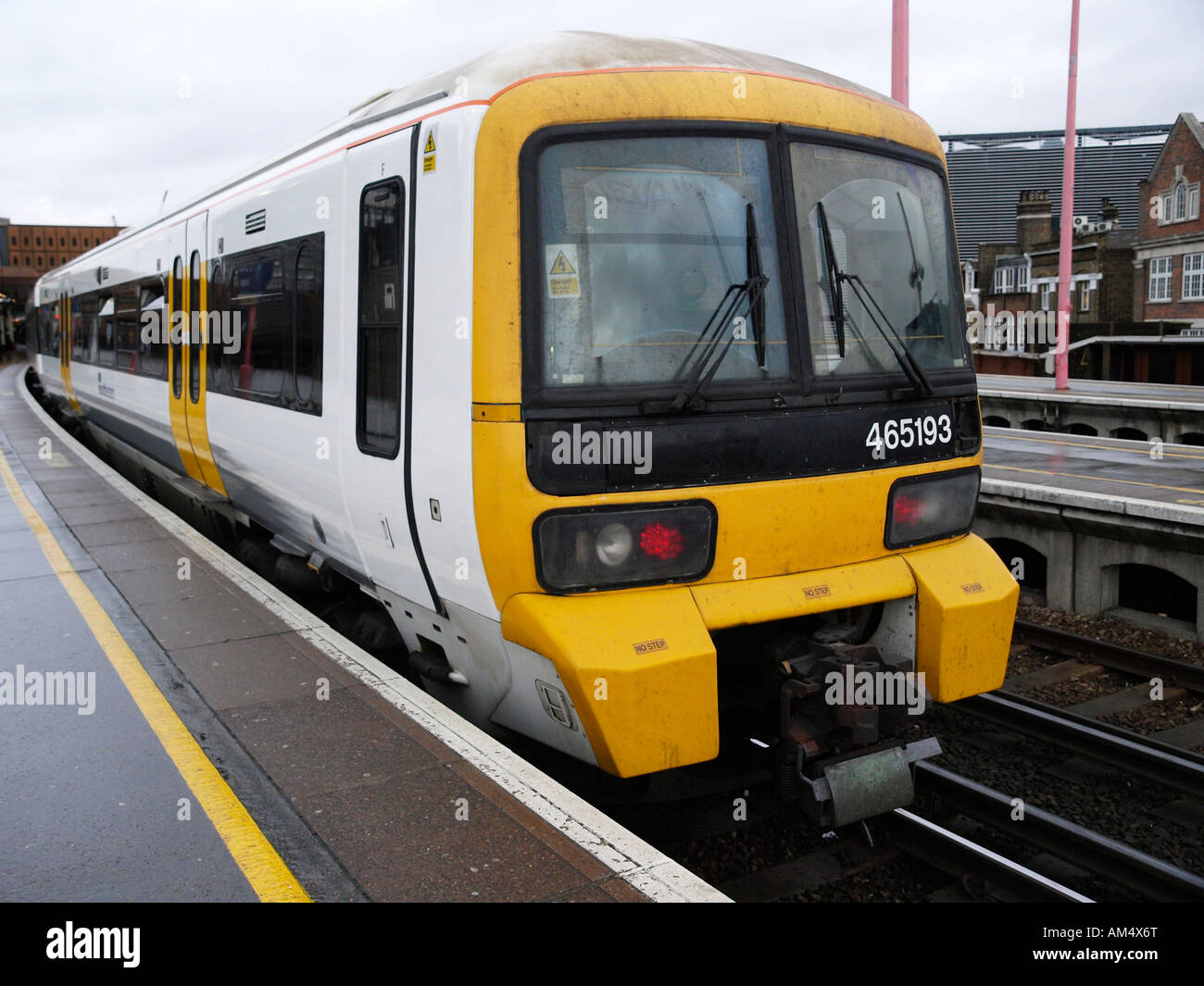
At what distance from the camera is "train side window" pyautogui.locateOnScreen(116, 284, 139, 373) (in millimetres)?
10703

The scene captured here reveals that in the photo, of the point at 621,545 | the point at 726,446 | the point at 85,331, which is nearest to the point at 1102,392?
the point at 85,331

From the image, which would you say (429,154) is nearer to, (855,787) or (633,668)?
(633,668)

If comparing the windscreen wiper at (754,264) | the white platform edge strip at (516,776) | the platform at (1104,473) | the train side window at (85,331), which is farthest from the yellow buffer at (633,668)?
the train side window at (85,331)

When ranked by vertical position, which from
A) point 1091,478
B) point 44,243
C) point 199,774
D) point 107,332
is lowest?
point 199,774

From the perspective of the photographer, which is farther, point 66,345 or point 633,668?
point 66,345

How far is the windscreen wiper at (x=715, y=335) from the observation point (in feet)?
12.7

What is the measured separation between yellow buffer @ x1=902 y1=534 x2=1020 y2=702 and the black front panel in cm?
48

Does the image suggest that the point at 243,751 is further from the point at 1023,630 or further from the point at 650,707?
the point at 1023,630

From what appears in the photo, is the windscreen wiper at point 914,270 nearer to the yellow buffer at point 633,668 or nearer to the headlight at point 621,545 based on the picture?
the headlight at point 621,545

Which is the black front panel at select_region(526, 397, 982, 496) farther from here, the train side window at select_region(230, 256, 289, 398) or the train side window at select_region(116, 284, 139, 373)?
the train side window at select_region(116, 284, 139, 373)

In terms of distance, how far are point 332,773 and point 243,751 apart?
466 millimetres

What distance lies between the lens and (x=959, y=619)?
443cm

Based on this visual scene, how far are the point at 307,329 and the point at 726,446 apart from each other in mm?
2645
